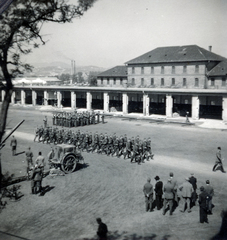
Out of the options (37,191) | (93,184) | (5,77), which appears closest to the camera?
(5,77)

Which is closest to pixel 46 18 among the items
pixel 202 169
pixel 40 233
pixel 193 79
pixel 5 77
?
pixel 5 77

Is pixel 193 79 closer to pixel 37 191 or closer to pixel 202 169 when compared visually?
pixel 202 169

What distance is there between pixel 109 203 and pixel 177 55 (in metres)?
34.5

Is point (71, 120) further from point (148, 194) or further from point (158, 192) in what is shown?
point (148, 194)

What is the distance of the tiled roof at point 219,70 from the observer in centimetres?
3516

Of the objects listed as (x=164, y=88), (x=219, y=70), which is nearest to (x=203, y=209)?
(x=164, y=88)

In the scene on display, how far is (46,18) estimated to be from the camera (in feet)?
20.0

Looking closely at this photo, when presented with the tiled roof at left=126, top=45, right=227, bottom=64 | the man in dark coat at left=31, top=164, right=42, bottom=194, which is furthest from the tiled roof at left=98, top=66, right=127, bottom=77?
the man in dark coat at left=31, top=164, right=42, bottom=194

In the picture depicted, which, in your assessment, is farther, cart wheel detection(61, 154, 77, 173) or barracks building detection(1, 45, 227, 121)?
barracks building detection(1, 45, 227, 121)

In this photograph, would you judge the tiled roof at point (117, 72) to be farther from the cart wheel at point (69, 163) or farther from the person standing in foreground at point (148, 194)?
the person standing in foreground at point (148, 194)

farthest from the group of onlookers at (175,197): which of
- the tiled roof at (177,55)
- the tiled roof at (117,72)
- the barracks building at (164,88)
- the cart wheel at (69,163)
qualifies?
the tiled roof at (117,72)

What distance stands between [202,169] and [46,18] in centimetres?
1094

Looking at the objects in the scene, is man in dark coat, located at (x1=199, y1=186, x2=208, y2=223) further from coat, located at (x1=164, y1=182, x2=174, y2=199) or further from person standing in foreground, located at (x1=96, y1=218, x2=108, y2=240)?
person standing in foreground, located at (x1=96, y1=218, x2=108, y2=240)

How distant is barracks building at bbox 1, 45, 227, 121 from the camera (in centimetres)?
3332
